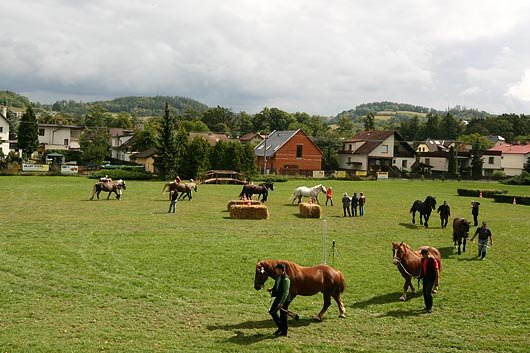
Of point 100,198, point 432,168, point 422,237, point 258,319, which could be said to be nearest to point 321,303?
point 258,319

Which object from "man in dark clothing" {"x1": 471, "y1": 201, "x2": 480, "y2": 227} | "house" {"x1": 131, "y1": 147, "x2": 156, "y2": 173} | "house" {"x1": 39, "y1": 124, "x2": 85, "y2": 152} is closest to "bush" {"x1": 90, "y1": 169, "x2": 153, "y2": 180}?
"house" {"x1": 131, "y1": 147, "x2": 156, "y2": 173}

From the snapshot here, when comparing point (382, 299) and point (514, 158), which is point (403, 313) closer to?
point (382, 299)

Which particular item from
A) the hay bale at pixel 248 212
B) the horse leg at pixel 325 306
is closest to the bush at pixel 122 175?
the hay bale at pixel 248 212

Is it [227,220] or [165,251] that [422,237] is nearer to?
[227,220]

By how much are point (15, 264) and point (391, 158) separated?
238 feet

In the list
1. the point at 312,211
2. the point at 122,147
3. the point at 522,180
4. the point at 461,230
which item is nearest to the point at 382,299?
the point at 461,230

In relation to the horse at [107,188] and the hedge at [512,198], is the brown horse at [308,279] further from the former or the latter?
the hedge at [512,198]

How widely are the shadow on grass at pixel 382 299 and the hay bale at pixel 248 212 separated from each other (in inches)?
569

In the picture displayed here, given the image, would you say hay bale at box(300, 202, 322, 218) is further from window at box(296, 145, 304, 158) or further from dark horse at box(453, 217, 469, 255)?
window at box(296, 145, 304, 158)

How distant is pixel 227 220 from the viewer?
2823 centimetres

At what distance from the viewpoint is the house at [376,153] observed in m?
82.3

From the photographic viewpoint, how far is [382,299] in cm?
1495

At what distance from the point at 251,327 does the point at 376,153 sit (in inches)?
2857

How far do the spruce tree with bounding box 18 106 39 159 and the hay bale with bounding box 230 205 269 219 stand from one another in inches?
A: 2407
